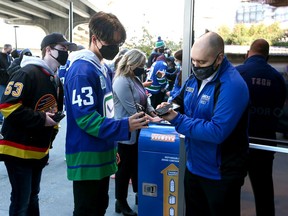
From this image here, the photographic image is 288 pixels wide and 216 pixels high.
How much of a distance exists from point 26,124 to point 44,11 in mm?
29290

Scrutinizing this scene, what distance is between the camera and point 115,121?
1.98m

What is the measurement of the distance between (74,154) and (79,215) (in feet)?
1.30

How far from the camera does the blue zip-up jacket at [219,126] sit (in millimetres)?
1805

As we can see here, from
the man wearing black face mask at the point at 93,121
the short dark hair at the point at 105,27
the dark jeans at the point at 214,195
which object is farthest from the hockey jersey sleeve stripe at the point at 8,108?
the dark jeans at the point at 214,195

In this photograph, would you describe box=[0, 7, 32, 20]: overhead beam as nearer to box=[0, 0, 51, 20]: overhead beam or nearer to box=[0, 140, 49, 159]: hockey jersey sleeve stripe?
box=[0, 0, 51, 20]: overhead beam

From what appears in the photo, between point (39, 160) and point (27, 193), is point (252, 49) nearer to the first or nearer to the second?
point (39, 160)

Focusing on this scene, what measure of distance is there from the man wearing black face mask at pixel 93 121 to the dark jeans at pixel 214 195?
1.68ft

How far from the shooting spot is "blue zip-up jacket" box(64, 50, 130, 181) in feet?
6.30

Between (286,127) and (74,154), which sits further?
(286,127)

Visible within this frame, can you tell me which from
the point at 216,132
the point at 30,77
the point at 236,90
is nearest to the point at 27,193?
the point at 30,77

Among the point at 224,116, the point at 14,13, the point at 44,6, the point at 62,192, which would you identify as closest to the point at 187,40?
the point at 224,116

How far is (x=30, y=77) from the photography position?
235 cm

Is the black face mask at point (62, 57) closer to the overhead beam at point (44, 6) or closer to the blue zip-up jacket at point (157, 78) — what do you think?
the blue zip-up jacket at point (157, 78)

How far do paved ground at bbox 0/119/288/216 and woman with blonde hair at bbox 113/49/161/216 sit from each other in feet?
1.11
